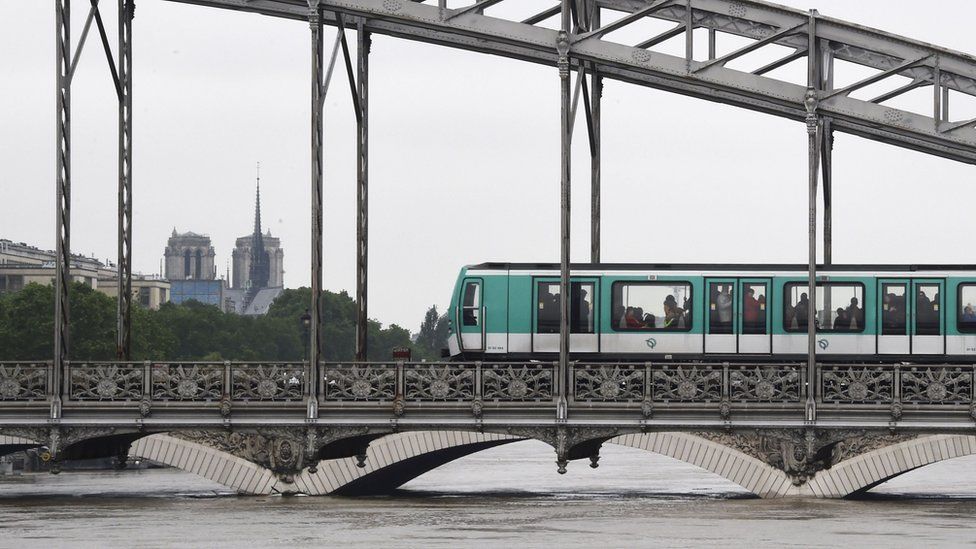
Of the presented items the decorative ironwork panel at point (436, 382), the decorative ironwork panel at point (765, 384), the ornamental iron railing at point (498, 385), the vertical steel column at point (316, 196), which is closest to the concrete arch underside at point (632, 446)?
the ornamental iron railing at point (498, 385)

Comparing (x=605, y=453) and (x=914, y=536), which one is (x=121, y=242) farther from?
(x=605, y=453)

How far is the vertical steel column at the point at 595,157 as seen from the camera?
36156 millimetres

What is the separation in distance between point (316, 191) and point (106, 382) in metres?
4.71

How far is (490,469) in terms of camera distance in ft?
191

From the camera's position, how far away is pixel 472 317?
37375 millimetres

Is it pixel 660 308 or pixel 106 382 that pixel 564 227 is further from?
pixel 106 382

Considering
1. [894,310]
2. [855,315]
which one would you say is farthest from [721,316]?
[894,310]

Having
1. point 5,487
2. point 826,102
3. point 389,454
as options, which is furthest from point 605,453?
point 826,102

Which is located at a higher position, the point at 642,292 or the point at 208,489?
the point at 642,292

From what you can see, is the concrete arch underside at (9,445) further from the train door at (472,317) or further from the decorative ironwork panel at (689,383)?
the decorative ironwork panel at (689,383)

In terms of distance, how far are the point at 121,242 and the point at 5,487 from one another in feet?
51.9

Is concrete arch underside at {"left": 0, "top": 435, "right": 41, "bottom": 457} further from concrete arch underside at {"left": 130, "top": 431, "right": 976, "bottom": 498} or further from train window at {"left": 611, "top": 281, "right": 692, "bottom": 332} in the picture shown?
train window at {"left": 611, "top": 281, "right": 692, "bottom": 332}

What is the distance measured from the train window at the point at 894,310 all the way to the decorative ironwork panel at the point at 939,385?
3.08 metres

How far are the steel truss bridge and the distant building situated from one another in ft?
335
